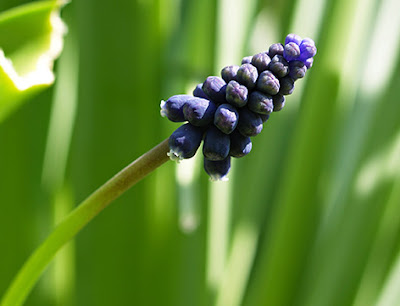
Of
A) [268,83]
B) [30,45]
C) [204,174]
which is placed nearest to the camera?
[268,83]

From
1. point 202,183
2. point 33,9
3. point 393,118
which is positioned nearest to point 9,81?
point 33,9

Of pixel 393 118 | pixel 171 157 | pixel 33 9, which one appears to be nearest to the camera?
pixel 171 157

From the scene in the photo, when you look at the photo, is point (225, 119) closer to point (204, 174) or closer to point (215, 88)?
point (215, 88)

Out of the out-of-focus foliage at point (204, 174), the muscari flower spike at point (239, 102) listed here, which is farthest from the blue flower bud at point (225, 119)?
the out-of-focus foliage at point (204, 174)

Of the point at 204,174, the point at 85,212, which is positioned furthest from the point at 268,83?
the point at 204,174

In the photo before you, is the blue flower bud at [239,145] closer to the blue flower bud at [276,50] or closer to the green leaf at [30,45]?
the blue flower bud at [276,50]

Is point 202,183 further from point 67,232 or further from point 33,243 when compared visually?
point 67,232

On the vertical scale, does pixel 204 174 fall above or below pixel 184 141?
above

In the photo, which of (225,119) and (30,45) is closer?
(225,119)

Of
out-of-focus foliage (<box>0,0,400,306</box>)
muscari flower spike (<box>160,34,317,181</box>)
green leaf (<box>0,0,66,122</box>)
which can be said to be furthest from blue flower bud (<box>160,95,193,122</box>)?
out-of-focus foliage (<box>0,0,400,306</box>)
